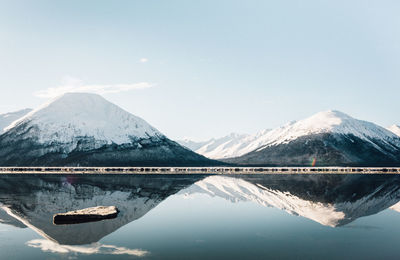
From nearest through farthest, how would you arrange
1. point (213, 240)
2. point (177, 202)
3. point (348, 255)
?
point (348, 255) → point (213, 240) → point (177, 202)

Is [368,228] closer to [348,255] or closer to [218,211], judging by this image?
[348,255]

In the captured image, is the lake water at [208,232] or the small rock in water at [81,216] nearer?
the lake water at [208,232]

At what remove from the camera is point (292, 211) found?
174 ft

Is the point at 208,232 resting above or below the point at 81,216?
below

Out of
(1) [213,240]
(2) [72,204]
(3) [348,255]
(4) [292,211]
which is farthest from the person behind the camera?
(2) [72,204]

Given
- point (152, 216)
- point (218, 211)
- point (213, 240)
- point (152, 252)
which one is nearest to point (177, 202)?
point (218, 211)

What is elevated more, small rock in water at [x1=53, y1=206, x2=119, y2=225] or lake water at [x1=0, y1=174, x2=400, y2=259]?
small rock in water at [x1=53, y1=206, x2=119, y2=225]

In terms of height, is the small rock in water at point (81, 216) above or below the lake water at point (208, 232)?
above

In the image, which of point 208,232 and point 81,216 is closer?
point 208,232

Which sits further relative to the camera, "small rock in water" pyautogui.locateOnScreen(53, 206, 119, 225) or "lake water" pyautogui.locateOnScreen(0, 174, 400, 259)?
"small rock in water" pyautogui.locateOnScreen(53, 206, 119, 225)

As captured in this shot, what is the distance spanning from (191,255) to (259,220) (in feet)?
62.6

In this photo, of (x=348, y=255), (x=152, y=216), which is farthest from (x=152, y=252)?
(x=152, y=216)

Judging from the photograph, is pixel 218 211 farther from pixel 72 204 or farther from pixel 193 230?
pixel 72 204

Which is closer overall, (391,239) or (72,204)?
(391,239)
